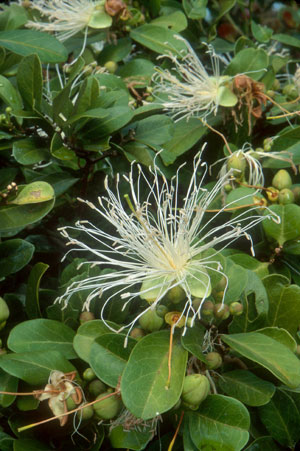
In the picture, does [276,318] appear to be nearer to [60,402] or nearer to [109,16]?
[60,402]

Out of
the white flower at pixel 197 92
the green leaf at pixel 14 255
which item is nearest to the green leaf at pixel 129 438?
the green leaf at pixel 14 255

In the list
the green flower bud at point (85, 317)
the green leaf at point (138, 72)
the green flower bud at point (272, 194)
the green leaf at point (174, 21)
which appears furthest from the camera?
the green leaf at point (174, 21)

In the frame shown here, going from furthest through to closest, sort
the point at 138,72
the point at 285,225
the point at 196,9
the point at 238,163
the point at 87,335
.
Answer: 1. the point at 196,9
2. the point at 138,72
3. the point at 238,163
4. the point at 285,225
5. the point at 87,335

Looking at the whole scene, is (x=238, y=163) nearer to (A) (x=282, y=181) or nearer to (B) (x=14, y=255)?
(A) (x=282, y=181)

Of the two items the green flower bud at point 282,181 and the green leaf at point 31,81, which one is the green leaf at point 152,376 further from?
the green leaf at point 31,81

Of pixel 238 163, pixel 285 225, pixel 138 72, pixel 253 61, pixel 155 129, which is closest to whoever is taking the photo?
pixel 285 225

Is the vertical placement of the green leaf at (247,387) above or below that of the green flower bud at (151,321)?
below

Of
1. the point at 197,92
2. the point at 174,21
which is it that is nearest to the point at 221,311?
the point at 197,92
